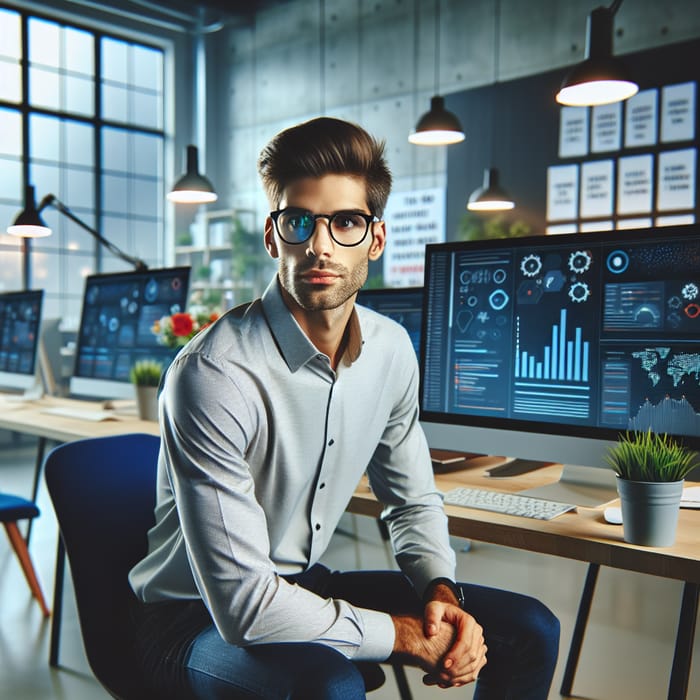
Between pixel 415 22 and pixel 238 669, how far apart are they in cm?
744

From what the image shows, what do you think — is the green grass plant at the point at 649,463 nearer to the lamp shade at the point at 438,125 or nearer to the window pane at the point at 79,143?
the lamp shade at the point at 438,125

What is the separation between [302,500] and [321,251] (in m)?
0.40

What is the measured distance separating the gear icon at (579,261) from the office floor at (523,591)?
1209 millimetres

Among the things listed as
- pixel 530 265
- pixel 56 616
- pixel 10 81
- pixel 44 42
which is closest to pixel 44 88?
pixel 10 81

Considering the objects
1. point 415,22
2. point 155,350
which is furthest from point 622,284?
point 415,22

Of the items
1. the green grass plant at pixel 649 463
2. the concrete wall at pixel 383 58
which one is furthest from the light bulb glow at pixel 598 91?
the concrete wall at pixel 383 58

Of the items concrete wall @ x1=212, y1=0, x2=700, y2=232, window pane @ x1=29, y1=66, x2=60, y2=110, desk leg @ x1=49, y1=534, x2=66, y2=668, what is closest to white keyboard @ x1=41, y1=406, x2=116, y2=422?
desk leg @ x1=49, y1=534, x2=66, y2=668

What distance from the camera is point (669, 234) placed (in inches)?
59.7

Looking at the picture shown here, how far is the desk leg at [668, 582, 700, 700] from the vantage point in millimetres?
1432

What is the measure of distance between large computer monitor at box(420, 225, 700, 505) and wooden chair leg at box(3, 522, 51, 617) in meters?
1.70

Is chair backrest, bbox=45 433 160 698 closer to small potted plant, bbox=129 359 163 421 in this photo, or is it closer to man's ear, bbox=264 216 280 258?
man's ear, bbox=264 216 280 258

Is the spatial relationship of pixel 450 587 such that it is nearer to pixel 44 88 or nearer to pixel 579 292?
pixel 579 292

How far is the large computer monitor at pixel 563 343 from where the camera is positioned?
1.50 meters

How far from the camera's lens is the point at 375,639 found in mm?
1171
